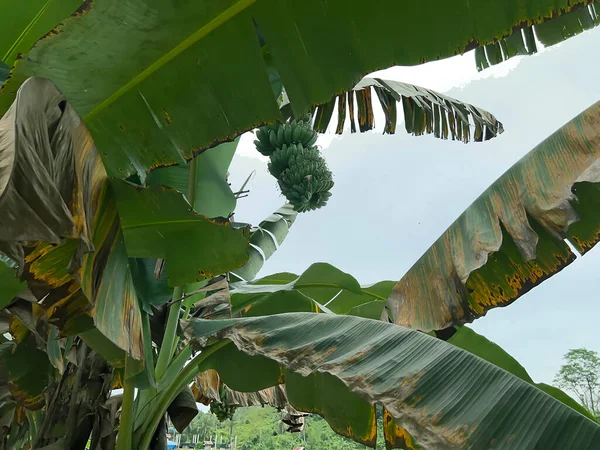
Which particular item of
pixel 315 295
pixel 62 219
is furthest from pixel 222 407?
pixel 62 219

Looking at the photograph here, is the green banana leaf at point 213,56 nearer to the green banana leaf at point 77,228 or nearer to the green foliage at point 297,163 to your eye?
the green banana leaf at point 77,228

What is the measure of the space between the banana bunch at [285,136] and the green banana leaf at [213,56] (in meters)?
0.73

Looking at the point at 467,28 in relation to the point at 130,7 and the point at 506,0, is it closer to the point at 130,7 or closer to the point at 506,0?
the point at 506,0

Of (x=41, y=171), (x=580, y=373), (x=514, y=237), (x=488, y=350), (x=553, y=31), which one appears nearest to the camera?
(x=41, y=171)

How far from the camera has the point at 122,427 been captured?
111cm

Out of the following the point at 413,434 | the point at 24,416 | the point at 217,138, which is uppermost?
the point at 217,138

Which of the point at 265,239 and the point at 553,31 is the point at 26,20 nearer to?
the point at 265,239

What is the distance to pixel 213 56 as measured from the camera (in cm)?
90

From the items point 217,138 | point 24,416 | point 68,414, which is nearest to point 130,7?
point 217,138

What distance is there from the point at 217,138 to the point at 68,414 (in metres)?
0.85

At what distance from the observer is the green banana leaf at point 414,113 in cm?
162

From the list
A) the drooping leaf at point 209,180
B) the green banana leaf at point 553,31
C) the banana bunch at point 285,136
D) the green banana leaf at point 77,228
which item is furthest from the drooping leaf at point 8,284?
the green banana leaf at point 553,31

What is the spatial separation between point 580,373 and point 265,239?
715 centimetres

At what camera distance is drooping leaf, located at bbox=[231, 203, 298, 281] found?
1821 mm
